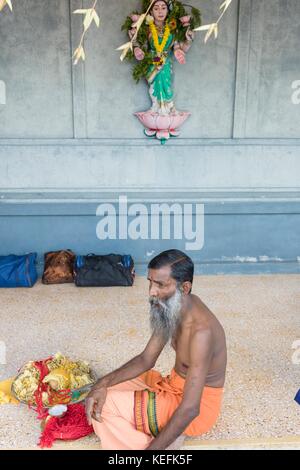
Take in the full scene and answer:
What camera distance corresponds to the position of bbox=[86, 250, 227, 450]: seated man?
2174 millimetres

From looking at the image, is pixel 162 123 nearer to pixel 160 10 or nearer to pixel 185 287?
pixel 160 10

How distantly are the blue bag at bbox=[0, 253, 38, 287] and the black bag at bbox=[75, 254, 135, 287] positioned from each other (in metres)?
0.48

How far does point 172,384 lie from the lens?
2467mm

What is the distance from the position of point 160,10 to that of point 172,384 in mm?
3644

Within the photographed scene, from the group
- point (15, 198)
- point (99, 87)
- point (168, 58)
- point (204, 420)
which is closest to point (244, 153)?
point (168, 58)

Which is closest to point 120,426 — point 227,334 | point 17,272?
point 227,334

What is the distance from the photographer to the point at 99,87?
16.7 ft

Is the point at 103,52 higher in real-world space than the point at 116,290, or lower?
higher

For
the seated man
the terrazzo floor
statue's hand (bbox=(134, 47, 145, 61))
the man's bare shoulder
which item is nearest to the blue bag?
the terrazzo floor

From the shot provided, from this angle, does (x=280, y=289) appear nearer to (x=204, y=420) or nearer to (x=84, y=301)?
(x=84, y=301)

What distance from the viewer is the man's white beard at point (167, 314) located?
2271mm

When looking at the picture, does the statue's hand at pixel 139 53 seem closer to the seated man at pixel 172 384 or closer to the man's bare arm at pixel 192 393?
the seated man at pixel 172 384
